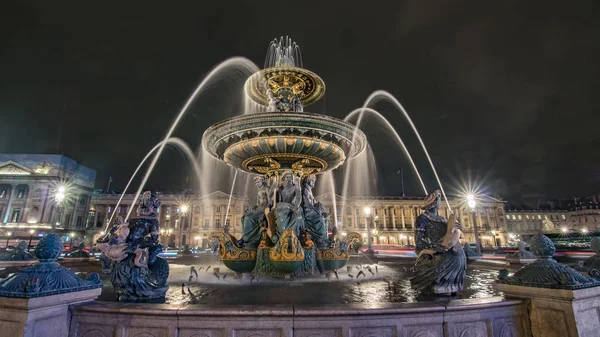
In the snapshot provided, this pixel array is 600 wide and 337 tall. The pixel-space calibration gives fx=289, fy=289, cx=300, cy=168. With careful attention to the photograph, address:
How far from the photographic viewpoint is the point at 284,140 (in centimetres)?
832

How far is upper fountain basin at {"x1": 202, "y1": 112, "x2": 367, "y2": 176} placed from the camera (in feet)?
26.2

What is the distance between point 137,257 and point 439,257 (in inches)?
204

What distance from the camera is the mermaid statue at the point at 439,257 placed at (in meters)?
5.11

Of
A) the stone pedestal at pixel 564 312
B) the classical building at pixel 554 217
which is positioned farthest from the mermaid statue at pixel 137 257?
the classical building at pixel 554 217

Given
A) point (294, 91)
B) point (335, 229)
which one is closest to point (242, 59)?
point (294, 91)

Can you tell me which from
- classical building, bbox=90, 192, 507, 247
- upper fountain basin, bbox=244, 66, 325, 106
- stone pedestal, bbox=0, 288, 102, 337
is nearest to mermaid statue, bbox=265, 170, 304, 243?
upper fountain basin, bbox=244, 66, 325, 106

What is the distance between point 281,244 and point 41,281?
198 inches

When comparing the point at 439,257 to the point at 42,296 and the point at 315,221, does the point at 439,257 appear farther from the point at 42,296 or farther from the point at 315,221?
the point at 42,296

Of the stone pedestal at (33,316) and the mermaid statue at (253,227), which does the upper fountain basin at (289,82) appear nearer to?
the mermaid statue at (253,227)

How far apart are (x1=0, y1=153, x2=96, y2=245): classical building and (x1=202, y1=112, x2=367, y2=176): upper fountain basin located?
67.7m

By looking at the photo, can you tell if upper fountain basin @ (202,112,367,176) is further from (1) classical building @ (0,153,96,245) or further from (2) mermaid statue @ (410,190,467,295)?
(1) classical building @ (0,153,96,245)

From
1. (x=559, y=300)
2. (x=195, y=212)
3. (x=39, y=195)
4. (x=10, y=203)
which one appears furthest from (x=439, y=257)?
(x=10, y=203)

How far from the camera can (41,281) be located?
3.34 m

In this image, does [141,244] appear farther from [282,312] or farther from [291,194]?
[291,194]
